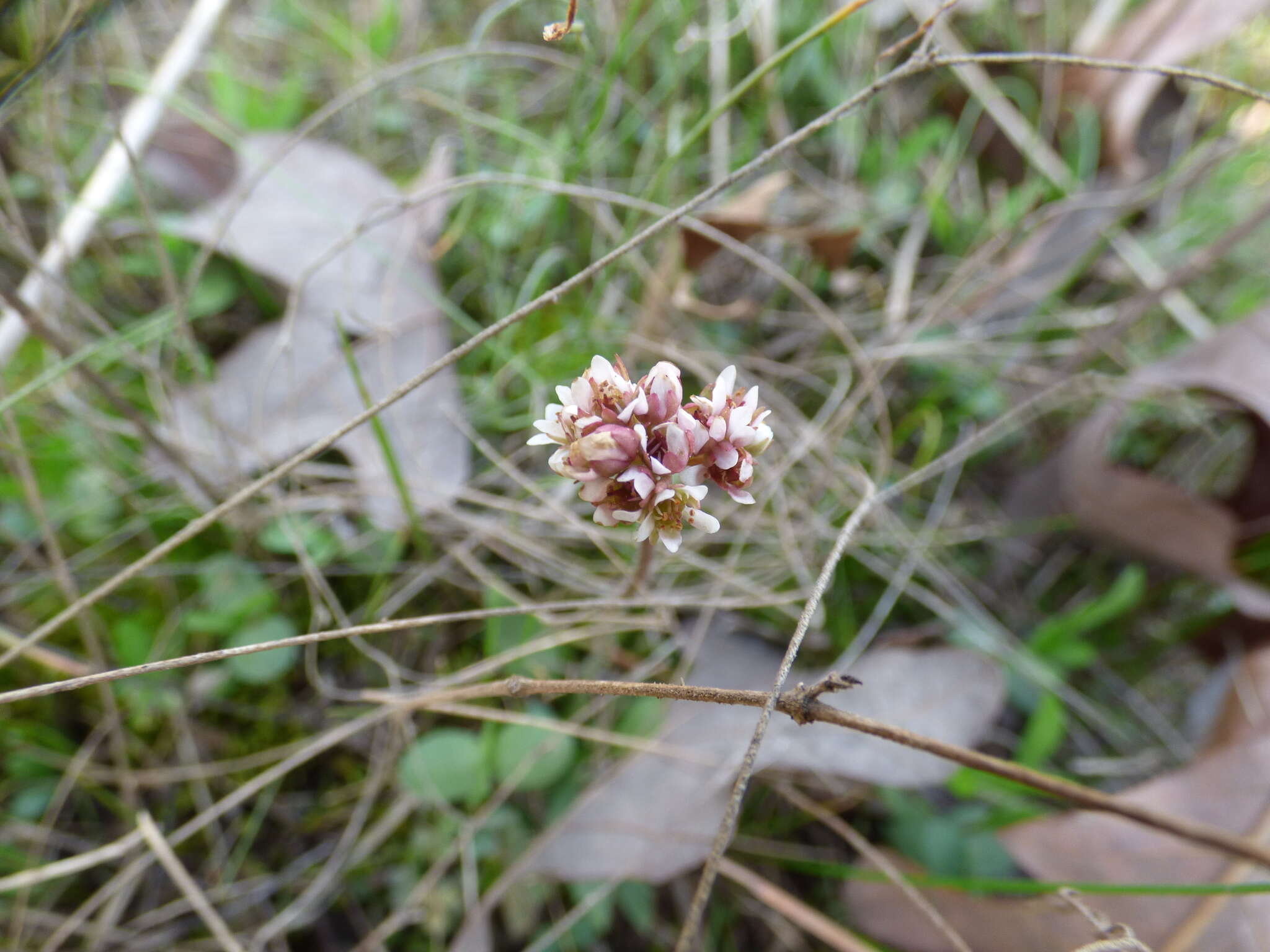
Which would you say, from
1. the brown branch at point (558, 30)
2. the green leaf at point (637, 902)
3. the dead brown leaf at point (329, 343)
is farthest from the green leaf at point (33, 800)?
the brown branch at point (558, 30)

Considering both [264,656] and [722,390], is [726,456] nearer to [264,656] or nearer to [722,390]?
[722,390]

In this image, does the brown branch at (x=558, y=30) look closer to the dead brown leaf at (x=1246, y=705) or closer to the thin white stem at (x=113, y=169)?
the thin white stem at (x=113, y=169)

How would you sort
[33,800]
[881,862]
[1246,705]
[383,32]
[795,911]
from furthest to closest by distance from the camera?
[383,32]
[1246,705]
[33,800]
[795,911]
[881,862]

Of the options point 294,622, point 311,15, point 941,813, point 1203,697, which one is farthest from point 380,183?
point 1203,697

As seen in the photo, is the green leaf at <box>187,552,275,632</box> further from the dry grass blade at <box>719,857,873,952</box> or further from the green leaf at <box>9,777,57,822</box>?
the dry grass blade at <box>719,857,873,952</box>

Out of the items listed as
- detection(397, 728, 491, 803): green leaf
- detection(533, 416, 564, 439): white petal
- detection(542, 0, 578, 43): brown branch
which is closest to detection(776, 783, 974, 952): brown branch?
detection(397, 728, 491, 803): green leaf

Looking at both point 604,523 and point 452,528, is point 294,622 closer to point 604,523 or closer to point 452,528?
point 452,528

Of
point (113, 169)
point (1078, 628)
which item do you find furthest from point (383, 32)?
point (1078, 628)
